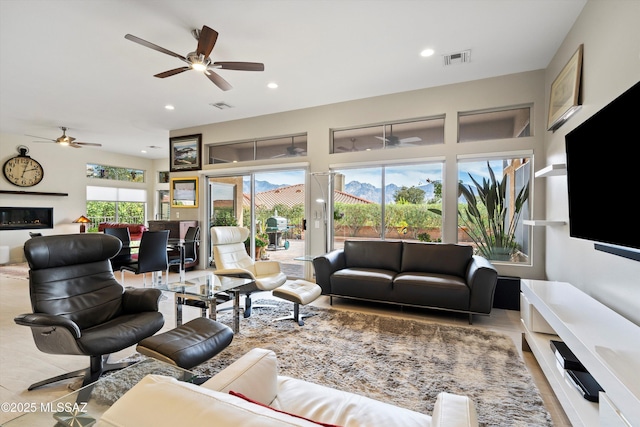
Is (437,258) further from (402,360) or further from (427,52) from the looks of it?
(427,52)

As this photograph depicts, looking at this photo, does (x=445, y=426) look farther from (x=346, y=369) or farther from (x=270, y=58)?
(x=270, y=58)

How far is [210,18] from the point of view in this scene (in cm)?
291

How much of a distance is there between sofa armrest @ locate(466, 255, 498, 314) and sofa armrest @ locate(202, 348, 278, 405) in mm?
2875

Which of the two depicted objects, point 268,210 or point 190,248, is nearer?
point 268,210

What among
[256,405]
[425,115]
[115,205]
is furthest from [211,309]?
[115,205]

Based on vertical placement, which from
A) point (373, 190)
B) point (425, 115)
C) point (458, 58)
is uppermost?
point (458, 58)

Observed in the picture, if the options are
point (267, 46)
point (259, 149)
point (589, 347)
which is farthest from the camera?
point (259, 149)

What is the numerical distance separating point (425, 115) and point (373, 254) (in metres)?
2.26

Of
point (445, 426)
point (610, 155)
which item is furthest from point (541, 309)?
point (445, 426)

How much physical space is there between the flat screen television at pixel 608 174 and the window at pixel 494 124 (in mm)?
2040

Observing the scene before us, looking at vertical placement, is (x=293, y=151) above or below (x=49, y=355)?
above

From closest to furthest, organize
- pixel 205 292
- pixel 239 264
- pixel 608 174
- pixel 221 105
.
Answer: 1. pixel 608 174
2. pixel 205 292
3. pixel 239 264
4. pixel 221 105

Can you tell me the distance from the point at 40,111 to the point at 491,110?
7.73m

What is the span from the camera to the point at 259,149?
19.7ft
